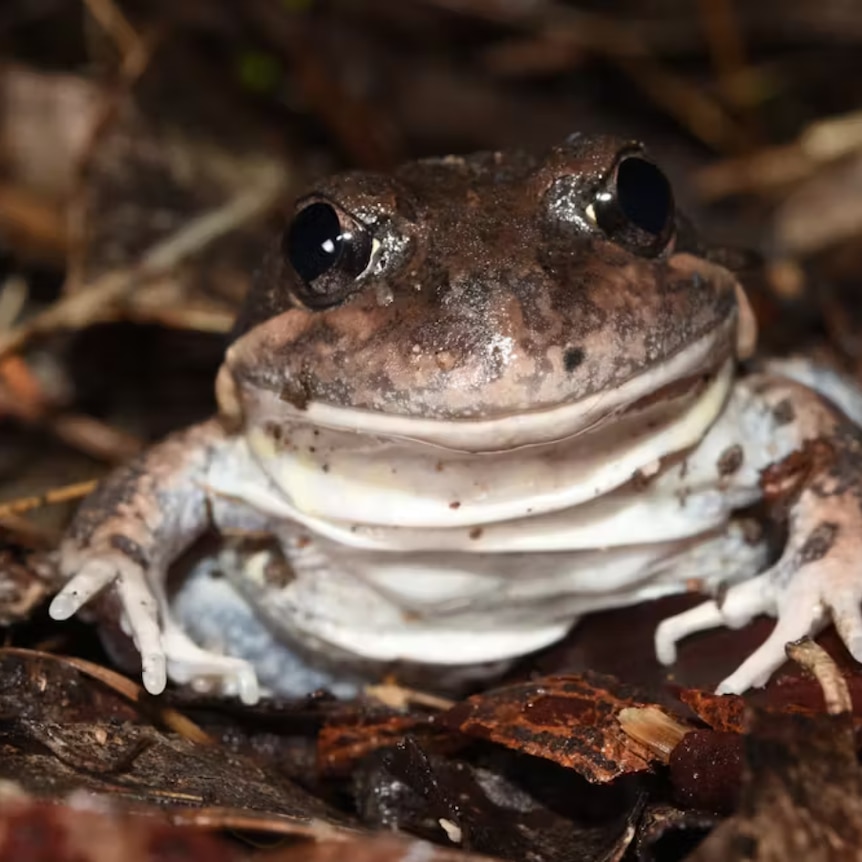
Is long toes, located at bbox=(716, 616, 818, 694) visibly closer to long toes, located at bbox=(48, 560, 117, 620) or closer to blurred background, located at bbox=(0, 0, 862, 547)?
long toes, located at bbox=(48, 560, 117, 620)

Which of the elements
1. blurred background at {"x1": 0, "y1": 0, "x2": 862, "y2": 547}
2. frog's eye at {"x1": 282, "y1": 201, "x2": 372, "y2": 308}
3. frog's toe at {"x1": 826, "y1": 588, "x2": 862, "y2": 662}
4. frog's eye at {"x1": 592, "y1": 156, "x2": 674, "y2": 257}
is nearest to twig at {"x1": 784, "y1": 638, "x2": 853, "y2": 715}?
frog's toe at {"x1": 826, "y1": 588, "x2": 862, "y2": 662}

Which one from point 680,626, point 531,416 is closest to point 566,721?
point 680,626

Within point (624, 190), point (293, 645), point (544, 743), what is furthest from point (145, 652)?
point (624, 190)

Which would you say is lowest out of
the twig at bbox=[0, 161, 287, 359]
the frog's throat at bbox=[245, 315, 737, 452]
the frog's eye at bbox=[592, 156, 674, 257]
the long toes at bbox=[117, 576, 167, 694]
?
the long toes at bbox=[117, 576, 167, 694]

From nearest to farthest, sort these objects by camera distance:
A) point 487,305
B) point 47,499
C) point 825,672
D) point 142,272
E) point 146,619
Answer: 1. point 825,672
2. point 487,305
3. point 146,619
4. point 47,499
5. point 142,272

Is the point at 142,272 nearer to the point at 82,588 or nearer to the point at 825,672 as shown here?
the point at 82,588

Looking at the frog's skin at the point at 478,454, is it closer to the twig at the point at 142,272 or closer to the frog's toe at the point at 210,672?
the frog's toe at the point at 210,672
